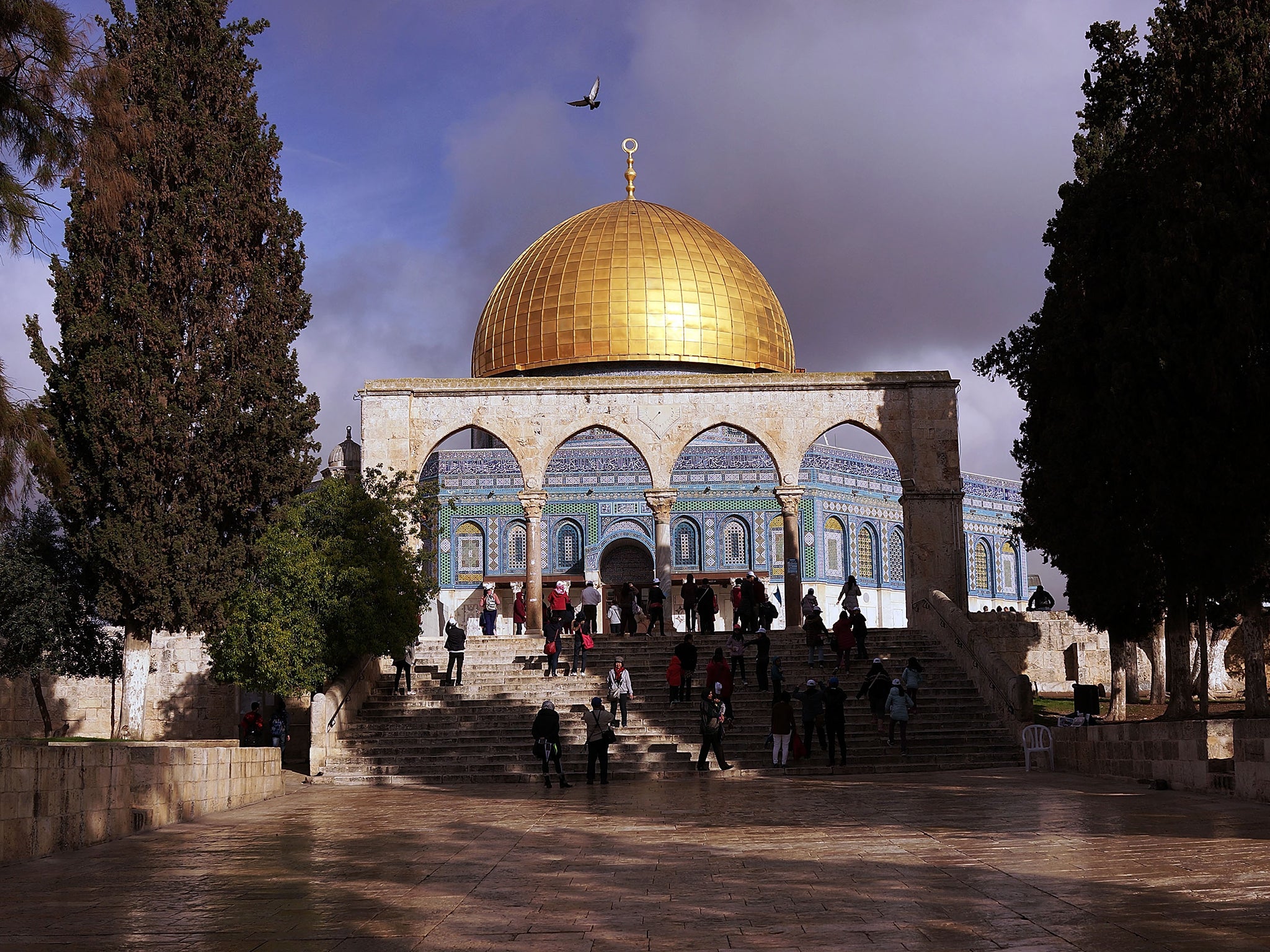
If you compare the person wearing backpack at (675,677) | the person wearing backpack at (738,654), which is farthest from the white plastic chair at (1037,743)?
the person wearing backpack at (675,677)

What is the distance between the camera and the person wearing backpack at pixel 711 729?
1391cm

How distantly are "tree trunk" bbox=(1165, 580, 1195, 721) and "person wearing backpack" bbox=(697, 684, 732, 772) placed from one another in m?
5.02

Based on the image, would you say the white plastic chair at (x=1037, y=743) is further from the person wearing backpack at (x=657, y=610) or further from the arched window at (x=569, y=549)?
the arched window at (x=569, y=549)

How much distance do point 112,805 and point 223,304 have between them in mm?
10301

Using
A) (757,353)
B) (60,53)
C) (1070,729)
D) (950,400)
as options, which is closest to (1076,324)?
(1070,729)

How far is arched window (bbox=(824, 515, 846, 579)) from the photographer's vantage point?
120ft

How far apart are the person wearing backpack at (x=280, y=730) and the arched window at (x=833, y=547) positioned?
20930 millimetres

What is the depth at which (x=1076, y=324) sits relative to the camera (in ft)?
51.0

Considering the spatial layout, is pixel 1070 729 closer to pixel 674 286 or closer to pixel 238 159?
pixel 238 159

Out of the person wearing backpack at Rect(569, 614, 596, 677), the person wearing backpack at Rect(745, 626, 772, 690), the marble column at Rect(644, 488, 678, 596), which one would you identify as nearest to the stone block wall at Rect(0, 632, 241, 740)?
the person wearing backpack at Rect(569, 614, 596, 677)

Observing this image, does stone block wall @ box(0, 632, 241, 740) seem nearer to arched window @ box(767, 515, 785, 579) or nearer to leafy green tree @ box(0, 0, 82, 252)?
leafy green tree @ box(0, 0, 82, 252)

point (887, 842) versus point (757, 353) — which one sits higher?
point (757, 353)

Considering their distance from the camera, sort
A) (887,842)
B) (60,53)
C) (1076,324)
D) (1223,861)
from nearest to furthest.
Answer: (1223,861)
(60,53)
(887,842)
(1076,324)

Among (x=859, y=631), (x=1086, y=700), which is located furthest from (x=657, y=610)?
(x=1086, y=700)
